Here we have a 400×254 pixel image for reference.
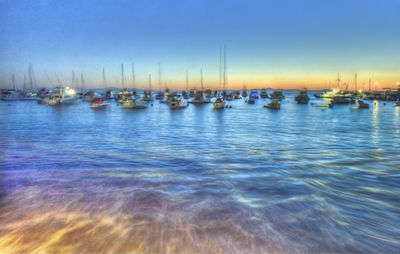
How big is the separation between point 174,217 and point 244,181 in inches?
137

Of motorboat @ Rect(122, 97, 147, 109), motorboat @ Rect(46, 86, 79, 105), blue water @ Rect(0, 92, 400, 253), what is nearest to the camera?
blue water @ Rect(0, 92, 400, 253)

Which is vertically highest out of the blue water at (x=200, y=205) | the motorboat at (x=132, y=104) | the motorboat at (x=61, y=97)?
the motorboat at (x=61, y=97)

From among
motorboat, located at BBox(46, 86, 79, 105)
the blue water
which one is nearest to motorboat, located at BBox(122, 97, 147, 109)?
motorboat, located at BBox(46, 86, 79, 105)

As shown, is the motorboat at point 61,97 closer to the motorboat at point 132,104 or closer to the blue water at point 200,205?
the motorboat at point 132,104

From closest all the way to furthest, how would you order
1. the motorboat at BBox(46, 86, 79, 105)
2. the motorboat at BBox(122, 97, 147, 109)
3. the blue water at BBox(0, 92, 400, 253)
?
the blue water at BBox(0, 92, 400, 253) < the motorboat at BBox(122, 97, 147, 109) < the motorboat at BBox(46, 86, 79, 105)

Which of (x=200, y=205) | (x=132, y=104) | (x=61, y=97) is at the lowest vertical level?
(x=200, y=205)

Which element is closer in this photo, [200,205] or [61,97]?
[200,205]

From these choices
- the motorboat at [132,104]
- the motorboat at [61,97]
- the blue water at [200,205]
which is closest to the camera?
the blue water at [200,205]

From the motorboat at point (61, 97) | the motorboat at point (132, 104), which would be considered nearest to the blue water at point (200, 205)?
the motorboat at point (132, 104)

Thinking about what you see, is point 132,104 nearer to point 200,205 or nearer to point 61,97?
point 61,97

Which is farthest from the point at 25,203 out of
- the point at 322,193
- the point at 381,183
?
the point at 381,183

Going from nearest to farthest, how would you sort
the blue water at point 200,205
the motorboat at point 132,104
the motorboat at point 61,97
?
the blue water at point 200,205 < the motorboat at point 132,104 < the motorboat at point 61,97

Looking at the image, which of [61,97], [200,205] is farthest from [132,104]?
[200,205]

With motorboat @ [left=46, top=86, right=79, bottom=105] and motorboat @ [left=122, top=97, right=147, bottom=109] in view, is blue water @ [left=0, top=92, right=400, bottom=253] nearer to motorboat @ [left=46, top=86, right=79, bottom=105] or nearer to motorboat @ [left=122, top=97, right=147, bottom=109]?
motorboat @ [left=122, top=97, right=147, bottom=109]
